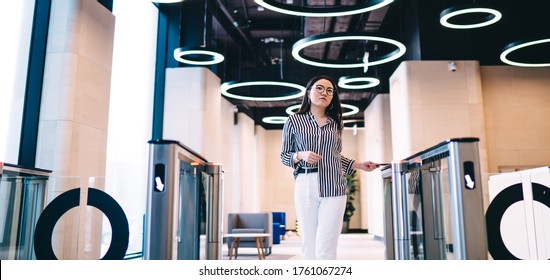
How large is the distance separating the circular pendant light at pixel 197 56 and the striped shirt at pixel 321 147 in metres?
6.28

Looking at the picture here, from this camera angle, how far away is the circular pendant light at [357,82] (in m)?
10.0

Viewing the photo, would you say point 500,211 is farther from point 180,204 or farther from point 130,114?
point 130,114

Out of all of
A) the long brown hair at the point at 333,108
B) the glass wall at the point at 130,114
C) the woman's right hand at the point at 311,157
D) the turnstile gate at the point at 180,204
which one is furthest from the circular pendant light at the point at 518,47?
the woman's right hand at the point at 311,157

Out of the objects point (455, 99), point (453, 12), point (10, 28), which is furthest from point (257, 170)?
point (10, 28)

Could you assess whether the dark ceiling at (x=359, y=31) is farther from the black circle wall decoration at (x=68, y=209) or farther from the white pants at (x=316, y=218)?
the white pants at (x=316, y=218)

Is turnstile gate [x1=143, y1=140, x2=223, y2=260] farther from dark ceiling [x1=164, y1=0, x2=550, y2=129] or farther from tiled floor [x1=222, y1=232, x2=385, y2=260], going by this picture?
dark ceiling [x1=164, y1=0, x2=550, y2=129]

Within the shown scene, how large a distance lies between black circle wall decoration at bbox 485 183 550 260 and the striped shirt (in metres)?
3.05

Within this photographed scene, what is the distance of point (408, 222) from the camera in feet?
14.7

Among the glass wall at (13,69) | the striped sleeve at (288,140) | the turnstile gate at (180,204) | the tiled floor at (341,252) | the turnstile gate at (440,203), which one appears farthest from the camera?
the tiled floor at (341,252)

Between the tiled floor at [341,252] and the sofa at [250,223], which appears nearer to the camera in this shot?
the tiled floor at [341,252]

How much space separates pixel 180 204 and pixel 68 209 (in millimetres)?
1209

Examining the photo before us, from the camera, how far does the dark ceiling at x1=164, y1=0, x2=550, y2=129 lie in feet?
31.1

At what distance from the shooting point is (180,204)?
4332 millimetres
